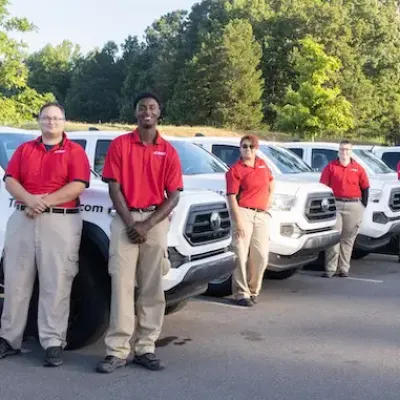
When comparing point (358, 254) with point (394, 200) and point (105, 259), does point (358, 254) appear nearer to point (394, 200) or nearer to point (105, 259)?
point (394, 200)

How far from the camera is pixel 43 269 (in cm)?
525

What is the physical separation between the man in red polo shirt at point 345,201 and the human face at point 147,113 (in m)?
5.02

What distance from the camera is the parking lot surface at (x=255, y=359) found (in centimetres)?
488

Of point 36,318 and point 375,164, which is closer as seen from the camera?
point 36,318

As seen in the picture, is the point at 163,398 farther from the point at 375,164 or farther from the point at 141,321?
the point at 375,164

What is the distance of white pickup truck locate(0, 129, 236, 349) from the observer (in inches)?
218

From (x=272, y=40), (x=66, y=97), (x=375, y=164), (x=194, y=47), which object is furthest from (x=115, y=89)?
(x=375, y=164)

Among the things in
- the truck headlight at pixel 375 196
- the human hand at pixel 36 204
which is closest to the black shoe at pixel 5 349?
the human hand at pixel 36 204

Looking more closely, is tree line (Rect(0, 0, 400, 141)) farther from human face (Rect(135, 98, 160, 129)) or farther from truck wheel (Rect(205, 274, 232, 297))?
human face (Rect(135, 98, 160, 129))

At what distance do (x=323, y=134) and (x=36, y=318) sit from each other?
45188 millimetres

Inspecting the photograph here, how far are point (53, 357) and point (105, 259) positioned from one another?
85cm

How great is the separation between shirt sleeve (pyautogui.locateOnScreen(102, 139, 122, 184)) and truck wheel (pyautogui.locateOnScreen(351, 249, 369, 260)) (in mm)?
7306

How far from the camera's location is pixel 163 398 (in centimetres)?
471

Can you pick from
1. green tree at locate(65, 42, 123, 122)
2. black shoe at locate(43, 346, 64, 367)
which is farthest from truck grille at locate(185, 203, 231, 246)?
green tree at locate(65, 42, 123, 122)
